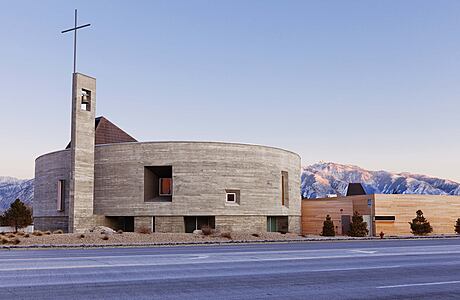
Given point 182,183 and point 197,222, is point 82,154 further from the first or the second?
point 197,222

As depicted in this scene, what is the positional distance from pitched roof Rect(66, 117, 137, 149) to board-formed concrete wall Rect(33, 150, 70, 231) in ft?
14.0

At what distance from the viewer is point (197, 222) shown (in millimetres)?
48812

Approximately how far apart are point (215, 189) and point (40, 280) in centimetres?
3544

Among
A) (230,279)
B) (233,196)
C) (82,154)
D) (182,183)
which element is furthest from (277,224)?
(230,279)

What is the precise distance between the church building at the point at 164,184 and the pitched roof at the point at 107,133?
438 centimetres

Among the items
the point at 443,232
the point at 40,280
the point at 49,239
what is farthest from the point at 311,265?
the point at 443,232

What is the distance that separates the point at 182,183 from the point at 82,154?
30.4ft

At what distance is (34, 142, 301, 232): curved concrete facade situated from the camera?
4750cm

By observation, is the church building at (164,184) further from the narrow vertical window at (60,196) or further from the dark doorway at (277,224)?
the dark doorway at (277,224)

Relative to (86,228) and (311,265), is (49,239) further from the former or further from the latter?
(311,265)

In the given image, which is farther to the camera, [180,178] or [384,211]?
[384,211]

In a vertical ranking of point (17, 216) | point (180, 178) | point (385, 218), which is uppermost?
point (180, 178)

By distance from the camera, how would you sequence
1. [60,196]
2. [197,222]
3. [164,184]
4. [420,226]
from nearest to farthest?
1. [197,222]
2. [60,196]
3. [420,226]
4. [164,184]

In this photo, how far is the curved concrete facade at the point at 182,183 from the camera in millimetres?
47500
